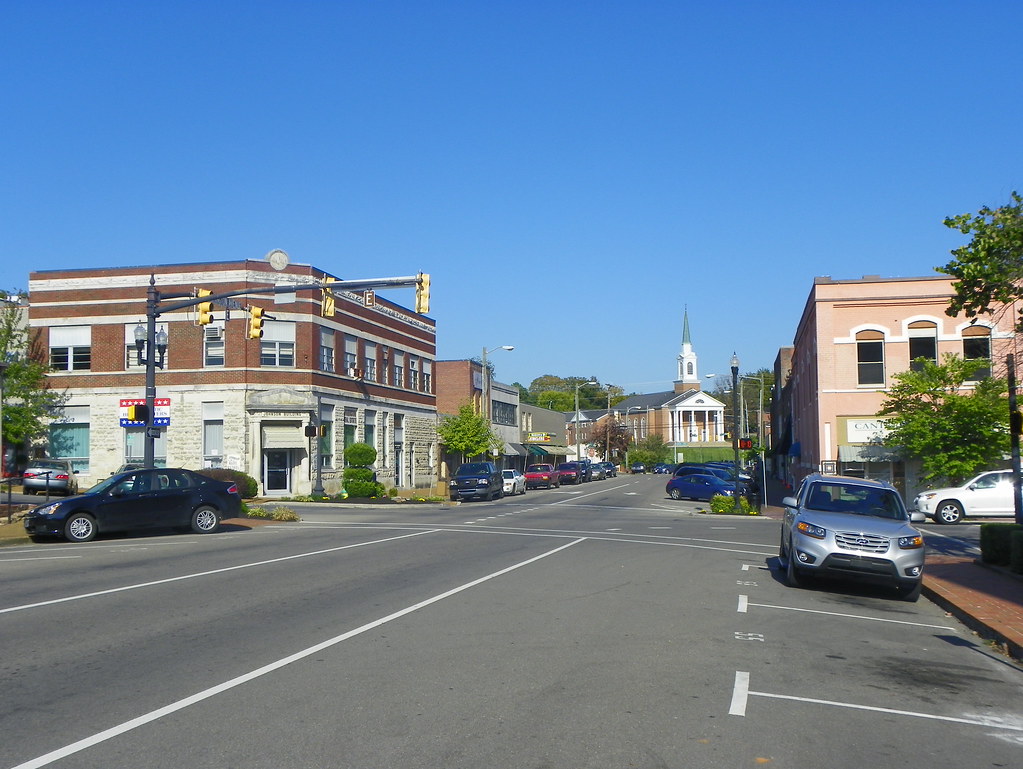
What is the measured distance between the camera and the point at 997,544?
16.8m

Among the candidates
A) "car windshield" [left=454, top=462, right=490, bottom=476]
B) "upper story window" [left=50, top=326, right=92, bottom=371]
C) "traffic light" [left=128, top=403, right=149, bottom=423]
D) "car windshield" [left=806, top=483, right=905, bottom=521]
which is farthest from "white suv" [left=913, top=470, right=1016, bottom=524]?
"upper story window" [left=50, top=326, right=92, bottom=371]

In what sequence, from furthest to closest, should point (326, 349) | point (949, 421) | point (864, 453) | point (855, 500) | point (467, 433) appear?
point (467, 433)
point (326, 349)
point (864, 453)
point (949, 421)
point (855, 500)

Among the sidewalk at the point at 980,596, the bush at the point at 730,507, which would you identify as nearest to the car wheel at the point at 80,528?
the sidewalk at the point at 980,596

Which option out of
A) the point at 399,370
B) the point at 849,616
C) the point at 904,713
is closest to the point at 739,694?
the point at 904,713

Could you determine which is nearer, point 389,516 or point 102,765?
point 102,765

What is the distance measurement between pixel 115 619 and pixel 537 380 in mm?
144787

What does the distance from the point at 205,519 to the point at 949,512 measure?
22019 mm

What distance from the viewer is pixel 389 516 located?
3130cm

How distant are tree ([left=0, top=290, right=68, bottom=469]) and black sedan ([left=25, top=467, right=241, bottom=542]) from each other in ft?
76.5

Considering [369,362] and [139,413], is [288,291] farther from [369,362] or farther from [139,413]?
[369,362]

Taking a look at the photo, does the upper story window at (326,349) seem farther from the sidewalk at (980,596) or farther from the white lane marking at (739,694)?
the white lane marking at (739,694)

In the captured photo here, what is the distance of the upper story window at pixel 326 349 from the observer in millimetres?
46362

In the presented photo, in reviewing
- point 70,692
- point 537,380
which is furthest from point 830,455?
point 537,380

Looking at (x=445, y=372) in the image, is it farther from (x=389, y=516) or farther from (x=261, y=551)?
(x=261, y=551)
